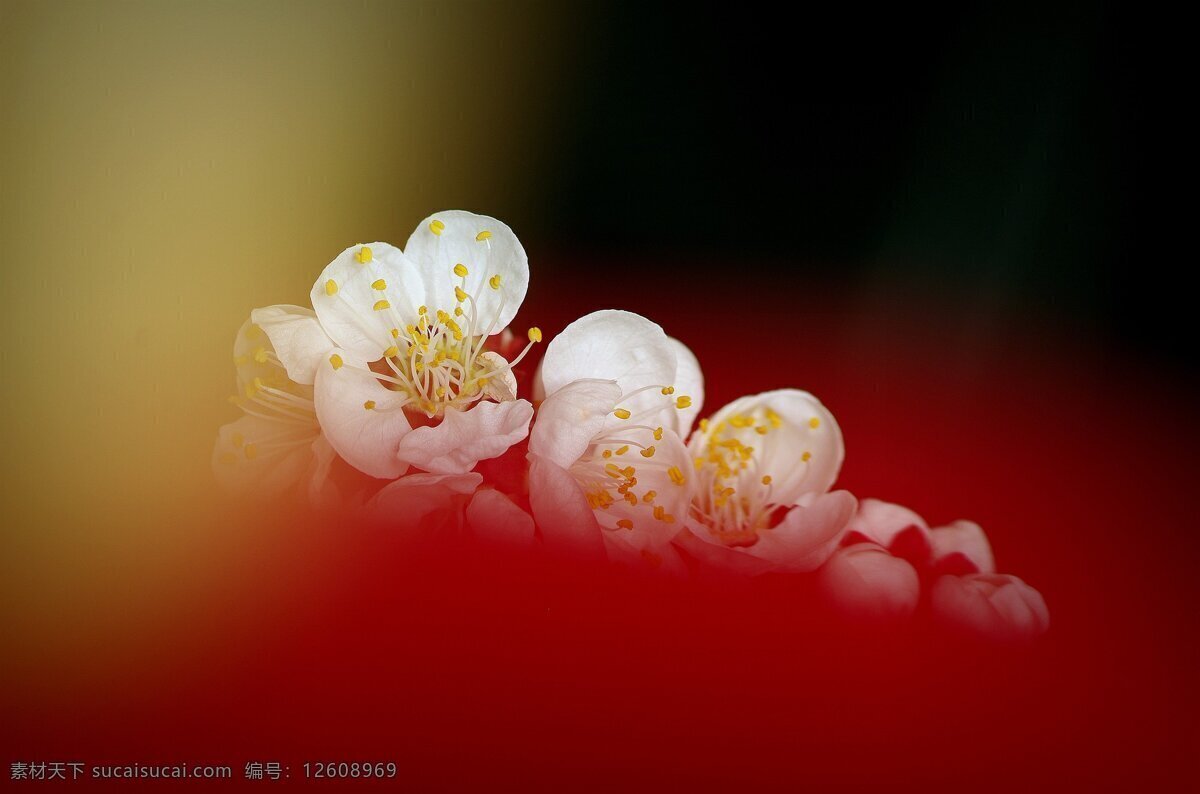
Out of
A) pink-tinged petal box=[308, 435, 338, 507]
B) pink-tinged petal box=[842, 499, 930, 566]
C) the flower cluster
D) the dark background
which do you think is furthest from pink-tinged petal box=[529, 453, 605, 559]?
the dark background

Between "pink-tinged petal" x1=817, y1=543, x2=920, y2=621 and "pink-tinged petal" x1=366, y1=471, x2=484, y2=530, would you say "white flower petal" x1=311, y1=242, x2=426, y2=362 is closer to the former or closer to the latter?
"pink-tinged petal" x1=366, y1=471, x2=484, y2=530

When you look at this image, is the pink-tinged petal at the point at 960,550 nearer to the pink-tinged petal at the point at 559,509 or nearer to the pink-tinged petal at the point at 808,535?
the pink-tinged petal at the point at 808,535

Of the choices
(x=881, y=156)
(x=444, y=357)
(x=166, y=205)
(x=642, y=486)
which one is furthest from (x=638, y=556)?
(x=881, y=156)

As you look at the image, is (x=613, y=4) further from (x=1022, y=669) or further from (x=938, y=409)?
(x=1022, y=669)

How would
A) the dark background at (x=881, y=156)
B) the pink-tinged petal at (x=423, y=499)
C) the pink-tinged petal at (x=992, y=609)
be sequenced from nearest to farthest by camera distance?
the pink-tinged petal at (x=423, y=499)
the pink-tinged petal at (x=992, y=609)
the dark background at (x=881, y=156)

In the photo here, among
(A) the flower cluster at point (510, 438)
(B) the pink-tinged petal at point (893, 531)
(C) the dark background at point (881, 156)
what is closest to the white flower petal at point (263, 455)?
(A) the flower cluster at point (510, 438)

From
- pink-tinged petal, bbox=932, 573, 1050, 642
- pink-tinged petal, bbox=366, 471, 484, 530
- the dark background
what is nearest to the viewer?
pink-tinged petal, bbox=366, 471, 484, 530

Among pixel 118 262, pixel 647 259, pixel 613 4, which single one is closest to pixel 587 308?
pixel 647 259
